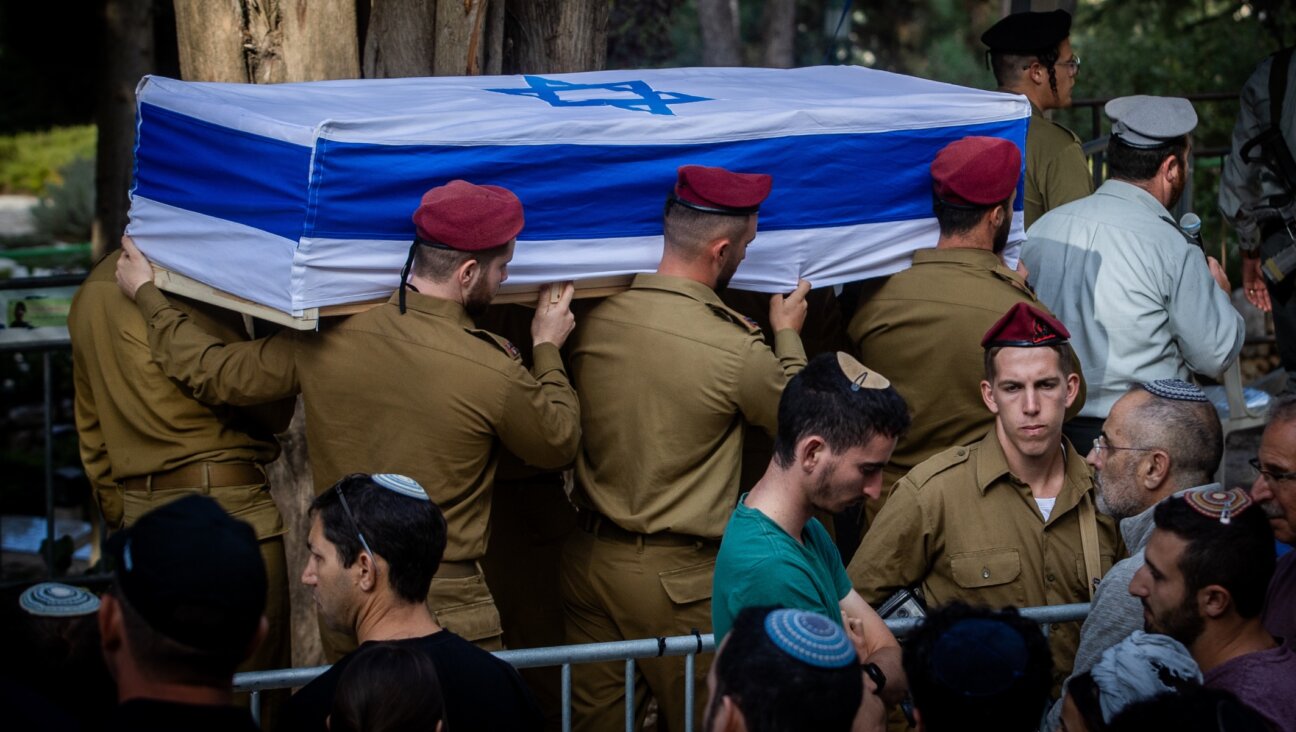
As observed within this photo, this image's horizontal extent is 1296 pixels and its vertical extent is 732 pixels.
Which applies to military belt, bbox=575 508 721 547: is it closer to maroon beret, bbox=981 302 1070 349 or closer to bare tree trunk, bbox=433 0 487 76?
maroon beret, bbox=981 302 1070 349

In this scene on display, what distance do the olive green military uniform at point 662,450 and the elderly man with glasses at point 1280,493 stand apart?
47.0 inches

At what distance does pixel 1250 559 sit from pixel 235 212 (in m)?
2.61

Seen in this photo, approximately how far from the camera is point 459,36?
4.92 meters

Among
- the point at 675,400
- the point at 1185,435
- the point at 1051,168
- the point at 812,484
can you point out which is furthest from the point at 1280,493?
the point at 1051,168

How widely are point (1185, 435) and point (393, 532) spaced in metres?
2.00

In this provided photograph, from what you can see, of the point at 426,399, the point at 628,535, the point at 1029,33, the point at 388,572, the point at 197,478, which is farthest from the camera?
the point at 1029,33

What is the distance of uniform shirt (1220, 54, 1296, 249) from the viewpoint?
574 centimetres

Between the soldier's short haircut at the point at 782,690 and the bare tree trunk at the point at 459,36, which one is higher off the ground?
the bare tree trunk at the point at 459,36

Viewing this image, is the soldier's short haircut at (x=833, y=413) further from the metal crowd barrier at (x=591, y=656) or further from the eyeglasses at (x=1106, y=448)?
the eyeglasses at (x=1106, y=448)

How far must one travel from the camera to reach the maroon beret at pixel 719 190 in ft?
12.9

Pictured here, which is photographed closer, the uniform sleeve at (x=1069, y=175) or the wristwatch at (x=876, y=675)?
the wristwatch at (x=876, y=675)

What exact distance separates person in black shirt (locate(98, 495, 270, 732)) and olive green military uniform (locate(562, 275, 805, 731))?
5.72 feet

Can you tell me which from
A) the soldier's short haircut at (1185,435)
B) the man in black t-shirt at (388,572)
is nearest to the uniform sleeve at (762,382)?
the soldier's short haircut at (1185,435)

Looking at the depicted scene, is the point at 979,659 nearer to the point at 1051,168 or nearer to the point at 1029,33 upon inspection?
the point at 1051,168
